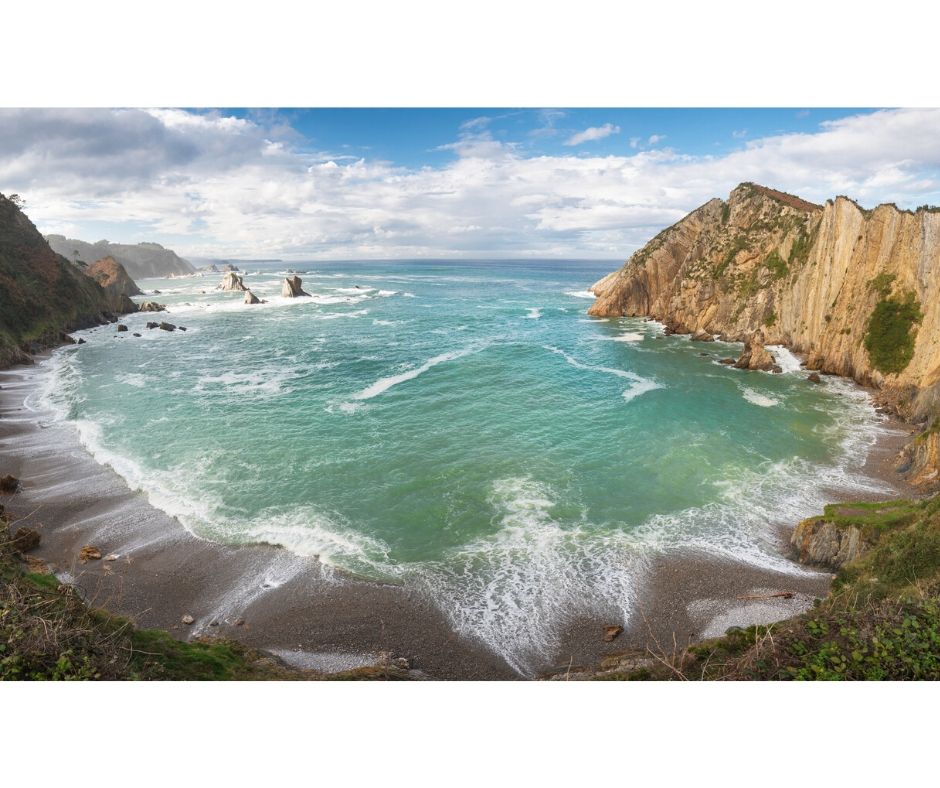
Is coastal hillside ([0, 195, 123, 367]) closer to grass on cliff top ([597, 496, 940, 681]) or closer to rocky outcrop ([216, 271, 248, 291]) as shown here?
rocky outcrop ([216, 271, 248, 291])

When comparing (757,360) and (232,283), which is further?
(232,283)

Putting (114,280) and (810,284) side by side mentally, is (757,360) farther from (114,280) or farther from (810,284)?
(114,280)

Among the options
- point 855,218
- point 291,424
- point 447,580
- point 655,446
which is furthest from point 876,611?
point 855,218

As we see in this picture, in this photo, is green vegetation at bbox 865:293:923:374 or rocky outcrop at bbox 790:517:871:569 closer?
rocky outcrop at bbox 790:517:871:569

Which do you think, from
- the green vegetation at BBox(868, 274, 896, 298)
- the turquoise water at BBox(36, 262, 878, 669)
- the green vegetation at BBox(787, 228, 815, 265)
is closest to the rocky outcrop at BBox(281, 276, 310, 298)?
the turquoise water at BBox(36, 262, 878, 669)

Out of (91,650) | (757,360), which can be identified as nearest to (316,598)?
(91,650)

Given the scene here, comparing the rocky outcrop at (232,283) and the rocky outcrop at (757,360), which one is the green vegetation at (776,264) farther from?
the rocky outcrop at (232,283)
